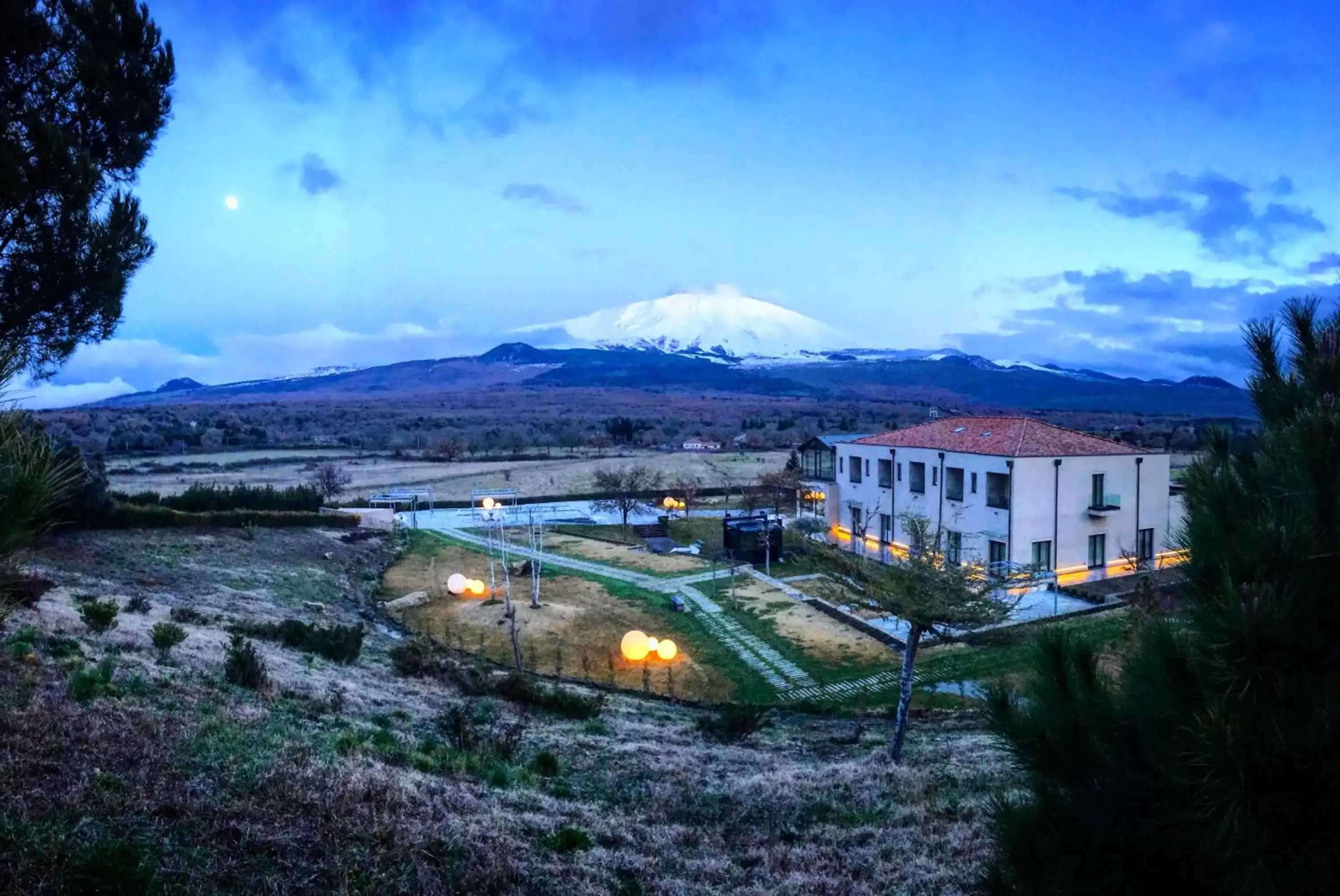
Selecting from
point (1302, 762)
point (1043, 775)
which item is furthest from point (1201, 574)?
point (1043, 775)

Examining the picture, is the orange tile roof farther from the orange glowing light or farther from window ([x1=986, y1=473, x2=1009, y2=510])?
the orange glowing light

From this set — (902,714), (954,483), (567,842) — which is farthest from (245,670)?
(954,483)

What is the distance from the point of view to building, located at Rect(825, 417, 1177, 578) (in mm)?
25125

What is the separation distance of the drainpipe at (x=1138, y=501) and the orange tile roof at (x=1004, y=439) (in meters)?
0.36

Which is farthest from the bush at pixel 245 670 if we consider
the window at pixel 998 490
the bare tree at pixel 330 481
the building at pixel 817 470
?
the bare tree at pixel 330 481

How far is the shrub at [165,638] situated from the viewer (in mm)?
11789

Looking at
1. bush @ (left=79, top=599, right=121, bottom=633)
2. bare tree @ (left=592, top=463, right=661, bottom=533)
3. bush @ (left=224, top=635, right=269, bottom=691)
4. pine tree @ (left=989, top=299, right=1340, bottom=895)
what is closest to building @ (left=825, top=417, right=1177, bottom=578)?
bare tree @ (left=592, top=463, right=661, bottom=533)

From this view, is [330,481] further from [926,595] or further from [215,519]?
[926,595]

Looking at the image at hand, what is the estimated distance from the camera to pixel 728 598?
25.3 metres

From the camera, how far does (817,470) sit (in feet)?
129

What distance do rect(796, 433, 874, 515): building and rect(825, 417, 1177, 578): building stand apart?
273 inches

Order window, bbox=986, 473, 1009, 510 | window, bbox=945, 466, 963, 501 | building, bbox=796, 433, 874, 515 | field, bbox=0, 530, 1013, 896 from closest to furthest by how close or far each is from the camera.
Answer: field, bbox=0, 530, 1013, 896
window, bbox=986, 473, 1009, 510
window, bbox=945, 466, 963, 501
building, bbox=796, 433, 874, 515

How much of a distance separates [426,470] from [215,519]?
28.2 m

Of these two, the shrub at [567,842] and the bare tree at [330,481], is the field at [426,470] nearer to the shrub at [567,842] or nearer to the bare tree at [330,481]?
the bare tree at [330,481]
